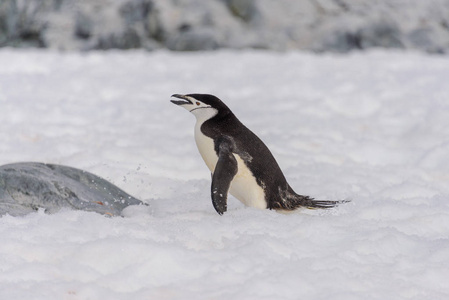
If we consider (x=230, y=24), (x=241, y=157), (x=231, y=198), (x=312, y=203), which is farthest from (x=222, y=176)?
(x=230, y=24)

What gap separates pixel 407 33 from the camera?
407 inches

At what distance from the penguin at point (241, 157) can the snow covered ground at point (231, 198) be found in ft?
0.31

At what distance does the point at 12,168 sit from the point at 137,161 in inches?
56.0

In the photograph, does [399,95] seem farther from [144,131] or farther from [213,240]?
[213,240]

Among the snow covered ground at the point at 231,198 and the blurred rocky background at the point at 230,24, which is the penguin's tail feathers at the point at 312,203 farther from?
the blurred rocky background at the point at 230,24

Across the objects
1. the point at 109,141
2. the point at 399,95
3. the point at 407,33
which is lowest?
the point at 109,141

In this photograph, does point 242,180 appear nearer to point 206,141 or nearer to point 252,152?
point 252,152

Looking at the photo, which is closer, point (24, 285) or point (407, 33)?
point (24, 285)

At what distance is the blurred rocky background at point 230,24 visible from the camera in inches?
407

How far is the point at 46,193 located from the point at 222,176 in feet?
2.47

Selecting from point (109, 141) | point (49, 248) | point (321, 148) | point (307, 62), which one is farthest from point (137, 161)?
point (307, 62)

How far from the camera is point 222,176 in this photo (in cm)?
269

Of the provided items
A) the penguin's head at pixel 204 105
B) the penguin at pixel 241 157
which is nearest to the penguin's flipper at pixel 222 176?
the penguin at pixel 241 157

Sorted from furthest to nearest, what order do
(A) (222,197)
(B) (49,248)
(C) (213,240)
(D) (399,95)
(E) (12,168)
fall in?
1. (D) (399,95)
2. (E) (12,168)
3. (A) (222,197)
4. (C) (213,240)
5. (B) (49,248)
